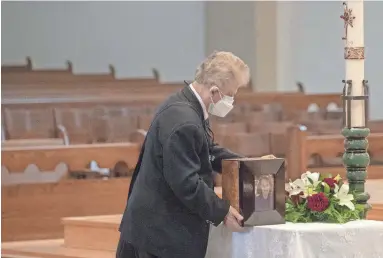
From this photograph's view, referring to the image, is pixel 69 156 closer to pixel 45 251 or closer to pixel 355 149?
pixel 45 251

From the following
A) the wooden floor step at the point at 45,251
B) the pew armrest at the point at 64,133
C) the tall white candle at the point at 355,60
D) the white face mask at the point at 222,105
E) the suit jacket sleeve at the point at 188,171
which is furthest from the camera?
the pew armrest at the point at 64,133

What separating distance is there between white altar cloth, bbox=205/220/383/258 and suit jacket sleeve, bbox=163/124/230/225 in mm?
220

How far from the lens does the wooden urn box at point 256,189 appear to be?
326cm

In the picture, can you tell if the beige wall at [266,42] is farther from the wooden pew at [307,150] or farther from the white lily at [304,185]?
the white lily at [304,185]

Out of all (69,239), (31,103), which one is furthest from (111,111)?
(69,239)

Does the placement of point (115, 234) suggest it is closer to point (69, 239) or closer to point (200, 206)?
point (69, 239)

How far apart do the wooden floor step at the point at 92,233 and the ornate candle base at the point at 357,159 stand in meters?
1.72

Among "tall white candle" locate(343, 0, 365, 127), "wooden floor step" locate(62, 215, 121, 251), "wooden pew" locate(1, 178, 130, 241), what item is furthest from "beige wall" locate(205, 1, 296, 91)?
"tall white candle" locate(343, 0, 365, 127)

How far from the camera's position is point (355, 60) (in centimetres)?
356

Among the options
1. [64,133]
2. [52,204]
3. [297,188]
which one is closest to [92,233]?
[52,204]

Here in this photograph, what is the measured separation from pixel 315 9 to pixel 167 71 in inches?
117

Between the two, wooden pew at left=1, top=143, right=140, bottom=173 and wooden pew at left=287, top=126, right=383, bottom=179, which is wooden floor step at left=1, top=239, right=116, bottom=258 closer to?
wooden pew at left=1, top=143, right=140, bottom=173

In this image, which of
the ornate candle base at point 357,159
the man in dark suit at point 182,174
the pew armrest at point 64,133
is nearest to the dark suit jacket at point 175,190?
the man in dark suit at point 182,174

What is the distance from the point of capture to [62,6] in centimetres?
1347
